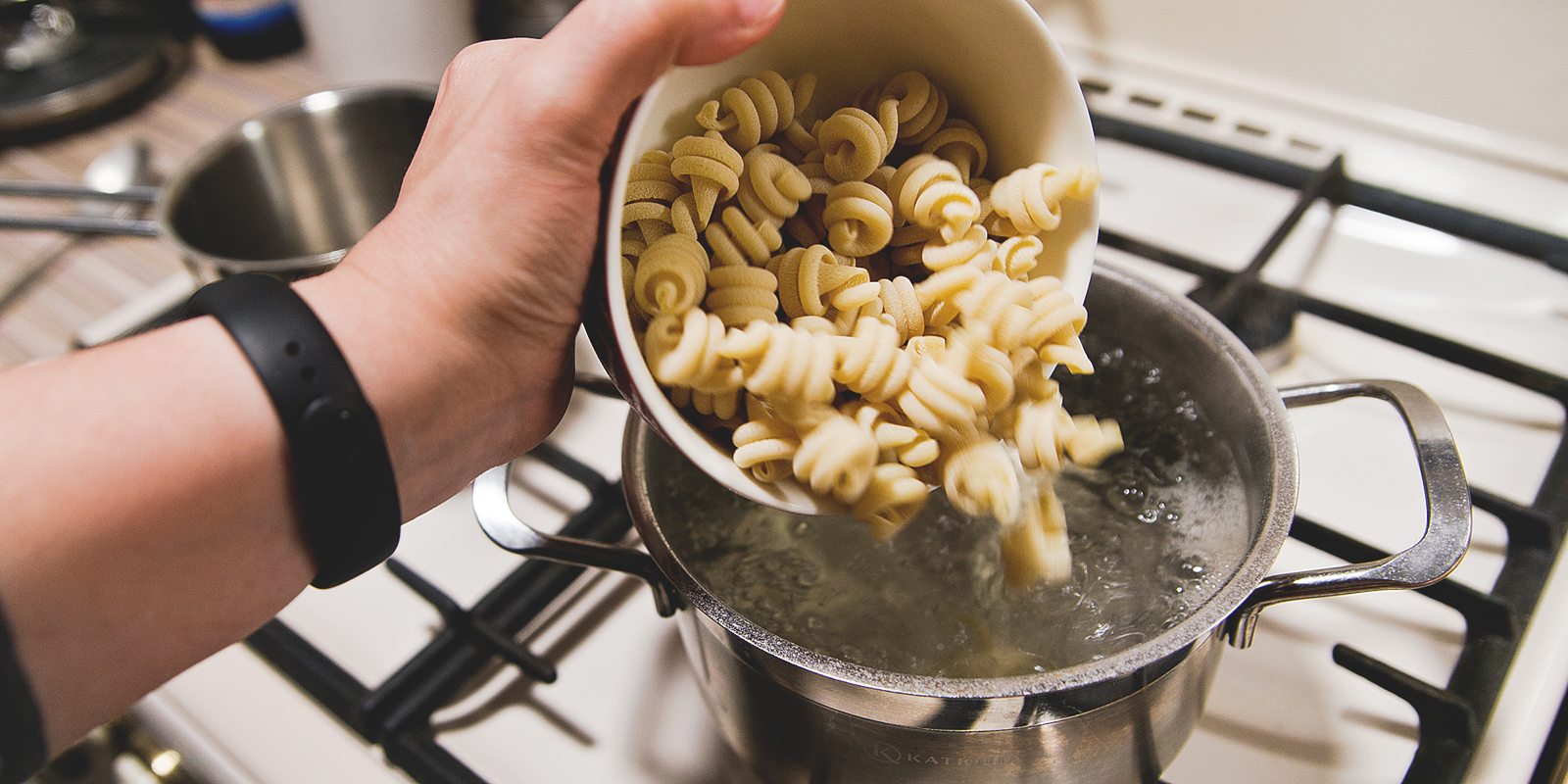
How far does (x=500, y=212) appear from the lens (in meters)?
0.45

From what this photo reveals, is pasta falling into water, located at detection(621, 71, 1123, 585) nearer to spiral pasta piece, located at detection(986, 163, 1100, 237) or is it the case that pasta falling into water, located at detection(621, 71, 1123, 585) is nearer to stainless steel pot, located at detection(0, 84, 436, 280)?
spiral pasta piece, located at detection(986, 163, 1100, 237)

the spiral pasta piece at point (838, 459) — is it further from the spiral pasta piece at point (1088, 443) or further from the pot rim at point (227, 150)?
the pot rim at point (227, 150)

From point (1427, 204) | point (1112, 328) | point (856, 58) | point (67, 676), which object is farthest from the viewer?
point (1427, 204)

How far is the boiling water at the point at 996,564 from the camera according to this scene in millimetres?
533

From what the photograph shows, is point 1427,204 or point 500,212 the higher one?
point 500,212

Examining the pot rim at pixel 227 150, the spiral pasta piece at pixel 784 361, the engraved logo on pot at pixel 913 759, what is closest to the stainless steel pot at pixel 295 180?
the pot rim at pixel 227 150

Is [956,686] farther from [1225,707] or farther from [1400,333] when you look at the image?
[1400,333]

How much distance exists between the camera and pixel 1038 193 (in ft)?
1.55

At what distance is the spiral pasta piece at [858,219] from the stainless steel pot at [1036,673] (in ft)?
0.50

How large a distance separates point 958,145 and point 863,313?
119 mm

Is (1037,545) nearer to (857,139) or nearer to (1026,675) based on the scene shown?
(1026,675)

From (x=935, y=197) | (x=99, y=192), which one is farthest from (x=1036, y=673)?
(x=99, y=192)

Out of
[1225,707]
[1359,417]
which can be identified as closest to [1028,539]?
[1225,707]

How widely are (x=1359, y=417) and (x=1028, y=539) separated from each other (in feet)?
1.33
